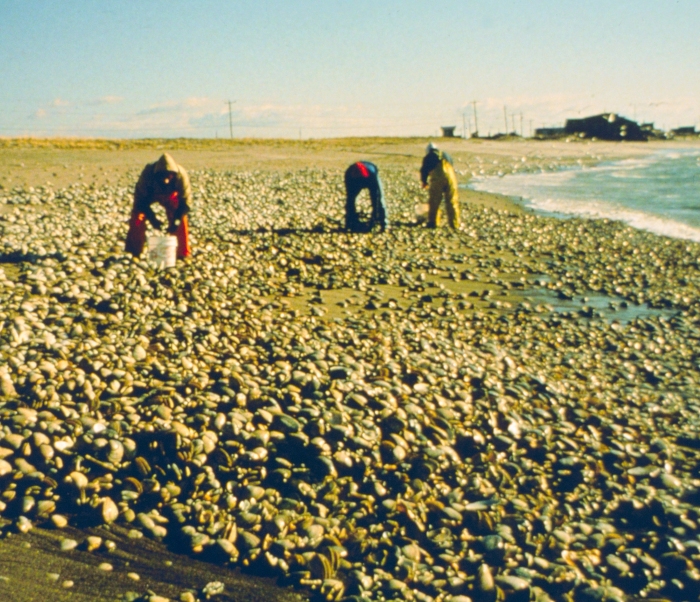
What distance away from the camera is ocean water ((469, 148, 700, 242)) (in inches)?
779

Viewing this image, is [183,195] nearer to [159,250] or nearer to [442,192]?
[159,250]

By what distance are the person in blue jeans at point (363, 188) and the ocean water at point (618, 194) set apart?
8.03 metres

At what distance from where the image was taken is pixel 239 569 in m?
3.75

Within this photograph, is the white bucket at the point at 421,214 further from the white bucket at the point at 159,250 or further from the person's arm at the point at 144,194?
the white bucket at the point at 159,250

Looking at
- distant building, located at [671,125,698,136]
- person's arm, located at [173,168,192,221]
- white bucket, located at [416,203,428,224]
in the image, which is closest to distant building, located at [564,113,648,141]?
distant building, located at [671,125,698,136]

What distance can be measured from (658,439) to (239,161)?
29.0 m

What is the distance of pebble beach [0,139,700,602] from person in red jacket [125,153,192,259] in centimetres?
70

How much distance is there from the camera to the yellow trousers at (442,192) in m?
14.6

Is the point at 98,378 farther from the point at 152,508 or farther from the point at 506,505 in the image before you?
the point at 506,505

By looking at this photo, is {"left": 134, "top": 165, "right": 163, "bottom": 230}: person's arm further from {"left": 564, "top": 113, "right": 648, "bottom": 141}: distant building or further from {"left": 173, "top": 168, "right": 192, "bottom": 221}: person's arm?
{"left": 564, "top": 113, "right": 648, "bottom": 141}: distant building

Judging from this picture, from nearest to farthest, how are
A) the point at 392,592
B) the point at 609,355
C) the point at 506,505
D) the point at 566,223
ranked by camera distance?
the point at 392,592 < the point at 506,505 < the point at 609,355 < the point at 566,223

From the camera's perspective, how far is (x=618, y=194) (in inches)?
1098

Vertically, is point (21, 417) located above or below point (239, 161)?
below

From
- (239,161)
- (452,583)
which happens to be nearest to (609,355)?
(452,583)
